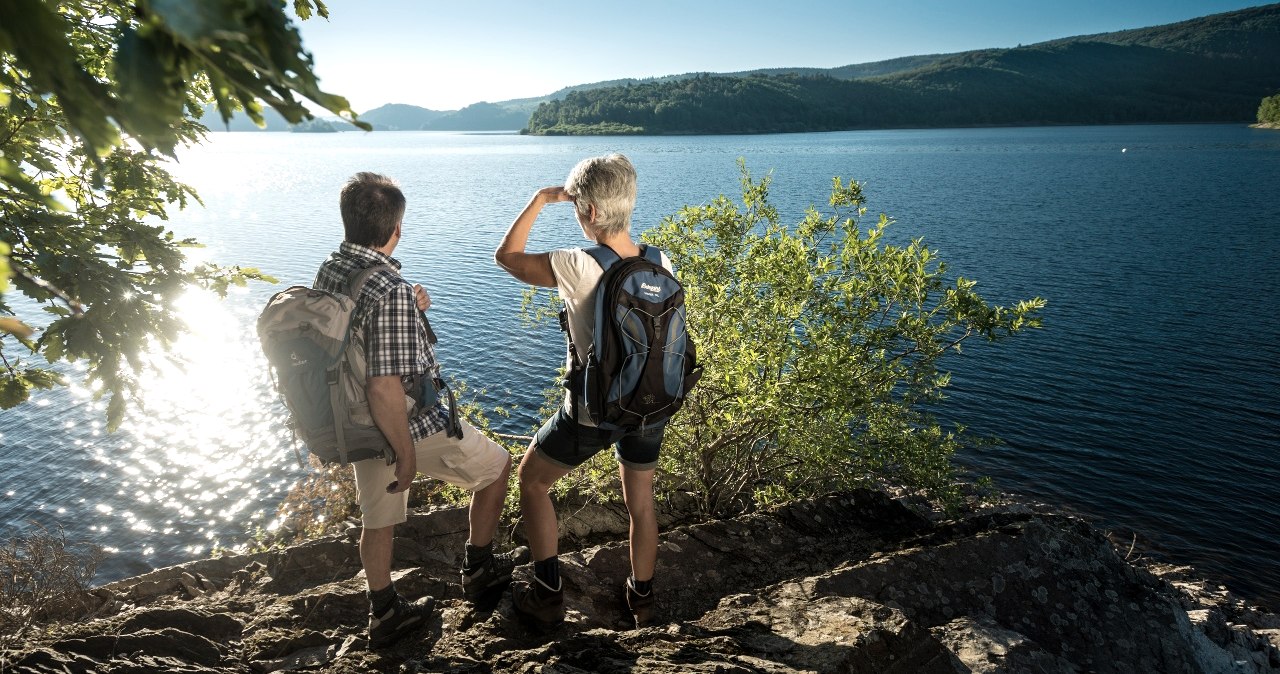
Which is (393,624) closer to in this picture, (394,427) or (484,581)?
(484,581)

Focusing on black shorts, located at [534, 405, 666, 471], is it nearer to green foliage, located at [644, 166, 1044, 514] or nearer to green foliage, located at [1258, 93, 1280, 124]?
green foliage, located at [644, 166, 1044, 514]

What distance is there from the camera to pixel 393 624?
4.25 metres

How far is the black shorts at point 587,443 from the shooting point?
4102 mm

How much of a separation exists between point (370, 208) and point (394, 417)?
112 centimetres

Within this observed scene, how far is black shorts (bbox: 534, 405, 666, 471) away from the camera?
4.10 meters

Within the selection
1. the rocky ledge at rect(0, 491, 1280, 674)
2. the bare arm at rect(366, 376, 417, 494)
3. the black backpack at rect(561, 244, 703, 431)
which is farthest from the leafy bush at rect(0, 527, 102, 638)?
the black backpack at rect(561, 244, 703, 431)

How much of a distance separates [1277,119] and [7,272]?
15071 centimetres

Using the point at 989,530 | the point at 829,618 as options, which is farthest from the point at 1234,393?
the point at 829,618

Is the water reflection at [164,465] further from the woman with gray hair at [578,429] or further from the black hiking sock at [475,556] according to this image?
the woman with gray hair at [578,429]

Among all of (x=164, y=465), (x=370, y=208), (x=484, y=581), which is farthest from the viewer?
(x=164, y=465)

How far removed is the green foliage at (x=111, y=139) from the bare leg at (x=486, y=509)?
1978 mm

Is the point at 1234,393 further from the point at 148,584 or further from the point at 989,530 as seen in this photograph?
the point at 148,584

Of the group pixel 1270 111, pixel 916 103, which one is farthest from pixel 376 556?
pixel 916 103

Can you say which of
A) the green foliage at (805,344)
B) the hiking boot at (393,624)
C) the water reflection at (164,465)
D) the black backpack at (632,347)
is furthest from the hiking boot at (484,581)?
the water reflection at (164,465)
